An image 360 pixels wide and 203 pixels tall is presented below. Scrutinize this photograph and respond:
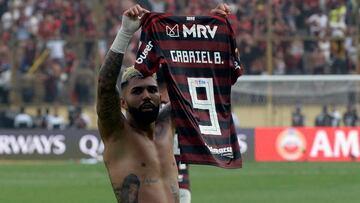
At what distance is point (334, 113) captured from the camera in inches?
1099

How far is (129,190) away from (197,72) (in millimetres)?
955

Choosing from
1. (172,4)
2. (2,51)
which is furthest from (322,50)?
(2,51)

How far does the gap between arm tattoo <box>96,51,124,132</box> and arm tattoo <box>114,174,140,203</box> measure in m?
0.43

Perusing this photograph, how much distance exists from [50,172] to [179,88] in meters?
16.6

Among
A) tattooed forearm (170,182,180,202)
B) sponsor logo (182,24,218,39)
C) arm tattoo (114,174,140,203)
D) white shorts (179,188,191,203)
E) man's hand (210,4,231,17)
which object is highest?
man's hand (210,4,231,17)

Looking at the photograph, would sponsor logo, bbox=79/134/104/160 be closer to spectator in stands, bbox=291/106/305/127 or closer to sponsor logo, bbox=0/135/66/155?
sponsor logo, bbox=0/135/66/155

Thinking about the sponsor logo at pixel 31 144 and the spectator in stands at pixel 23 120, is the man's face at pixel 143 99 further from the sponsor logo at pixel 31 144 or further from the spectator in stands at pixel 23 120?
the spectator in stands at pixel 23 120

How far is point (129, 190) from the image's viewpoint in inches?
305

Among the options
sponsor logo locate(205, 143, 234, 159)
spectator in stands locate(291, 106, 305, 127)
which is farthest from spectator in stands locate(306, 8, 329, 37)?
sponsor logo locate(205, 143, 234, 159)

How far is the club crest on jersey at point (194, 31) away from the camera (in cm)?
791

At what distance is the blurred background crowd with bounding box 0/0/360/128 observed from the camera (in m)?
29.6

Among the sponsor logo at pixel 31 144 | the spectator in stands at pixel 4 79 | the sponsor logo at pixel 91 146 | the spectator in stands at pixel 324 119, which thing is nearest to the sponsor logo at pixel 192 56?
the spectator in stands at pixel 324 119

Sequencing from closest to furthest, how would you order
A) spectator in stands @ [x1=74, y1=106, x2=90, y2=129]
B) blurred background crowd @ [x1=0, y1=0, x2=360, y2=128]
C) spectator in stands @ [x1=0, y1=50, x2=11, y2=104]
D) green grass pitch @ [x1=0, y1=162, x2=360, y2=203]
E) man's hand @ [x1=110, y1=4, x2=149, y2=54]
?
man's hand @ [x1=110, y1=4, x2=149, y2=54], green grass pitch @ [x1=0, y1=162, x2=360, y2=203], spectator in stands @ [x1=74, y1=106, x2=90, y2=129], blurred background crowd @ [x1=0, y1=0, x2=360, y2=128], spectator in stands @ [x1=0, y1=50, x2=11, y2=104]

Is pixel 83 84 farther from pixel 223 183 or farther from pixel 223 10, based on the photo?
pixel 223 10
